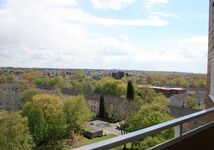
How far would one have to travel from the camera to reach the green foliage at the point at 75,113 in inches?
763

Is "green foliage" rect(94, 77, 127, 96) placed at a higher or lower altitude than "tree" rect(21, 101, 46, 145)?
higher

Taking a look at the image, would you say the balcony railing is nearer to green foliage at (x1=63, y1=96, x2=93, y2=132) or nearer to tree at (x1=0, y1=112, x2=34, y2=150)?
tree at (x1=0, y1=112, x2=34, y2=150)

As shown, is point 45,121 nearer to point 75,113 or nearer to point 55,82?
point 75,113

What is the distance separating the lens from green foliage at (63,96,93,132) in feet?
63.6

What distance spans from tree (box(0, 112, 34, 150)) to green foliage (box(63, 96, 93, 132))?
196 inches

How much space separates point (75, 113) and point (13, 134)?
21.0ft

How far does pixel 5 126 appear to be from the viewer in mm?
13867

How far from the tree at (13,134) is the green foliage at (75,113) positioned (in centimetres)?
497

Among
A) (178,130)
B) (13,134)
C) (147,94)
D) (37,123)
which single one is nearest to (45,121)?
(37,123)

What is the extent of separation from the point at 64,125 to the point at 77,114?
1401mm

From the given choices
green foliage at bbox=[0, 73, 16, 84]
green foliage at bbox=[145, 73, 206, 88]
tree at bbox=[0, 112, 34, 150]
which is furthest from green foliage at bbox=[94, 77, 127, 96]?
green foliage at bbox=[0, 73, 16, 84]

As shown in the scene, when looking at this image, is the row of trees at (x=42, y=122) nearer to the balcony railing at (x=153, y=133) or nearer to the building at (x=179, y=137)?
the building at (x=179, y=137)

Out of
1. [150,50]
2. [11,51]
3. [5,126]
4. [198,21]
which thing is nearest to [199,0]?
[198,21]

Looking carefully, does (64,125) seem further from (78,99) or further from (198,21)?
(198,21)
